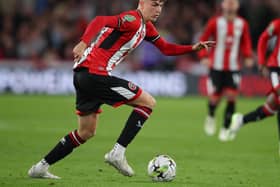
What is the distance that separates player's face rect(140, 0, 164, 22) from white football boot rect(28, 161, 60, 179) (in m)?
1.95

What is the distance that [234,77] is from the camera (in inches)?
568

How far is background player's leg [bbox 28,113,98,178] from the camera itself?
8.30 meters

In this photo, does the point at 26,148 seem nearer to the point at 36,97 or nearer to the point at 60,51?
the point at 36,97

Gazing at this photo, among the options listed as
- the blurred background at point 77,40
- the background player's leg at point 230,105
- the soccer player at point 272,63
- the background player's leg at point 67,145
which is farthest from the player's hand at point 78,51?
the blurred background at point 77,40

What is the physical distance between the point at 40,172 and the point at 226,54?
6.83 m

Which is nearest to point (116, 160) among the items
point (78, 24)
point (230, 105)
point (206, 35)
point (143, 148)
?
point (143, 148)

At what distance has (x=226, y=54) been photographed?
1438 cm

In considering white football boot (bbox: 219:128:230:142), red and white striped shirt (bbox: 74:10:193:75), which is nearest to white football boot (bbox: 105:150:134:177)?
red and white striped shirt (bbox: 74:10:193:75)

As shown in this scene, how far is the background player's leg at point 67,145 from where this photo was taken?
830cm

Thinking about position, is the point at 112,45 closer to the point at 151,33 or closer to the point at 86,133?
the point at 151,33

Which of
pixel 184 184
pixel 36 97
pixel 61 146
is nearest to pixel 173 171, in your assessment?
pixel 184 184

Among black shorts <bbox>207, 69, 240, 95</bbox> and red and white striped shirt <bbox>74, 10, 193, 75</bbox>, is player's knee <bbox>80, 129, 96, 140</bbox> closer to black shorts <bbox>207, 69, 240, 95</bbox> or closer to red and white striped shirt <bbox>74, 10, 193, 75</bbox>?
red and white striped shirt <bbox>74, 10, 193, 75</bbox>

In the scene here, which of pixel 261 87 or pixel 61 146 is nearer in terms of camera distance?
pixel 61 146

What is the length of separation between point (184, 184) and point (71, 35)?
15.6 m
